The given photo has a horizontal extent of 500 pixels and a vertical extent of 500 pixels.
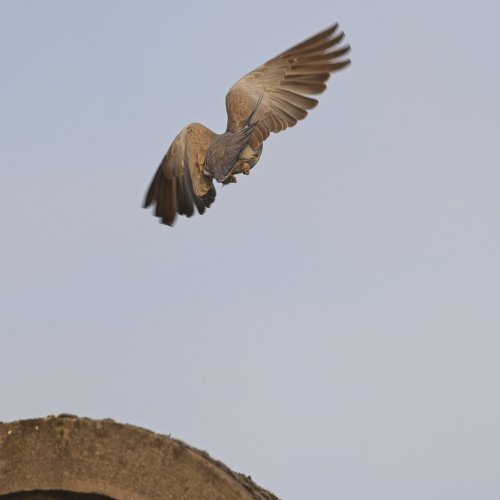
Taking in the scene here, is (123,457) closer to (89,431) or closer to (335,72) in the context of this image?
(89,431)

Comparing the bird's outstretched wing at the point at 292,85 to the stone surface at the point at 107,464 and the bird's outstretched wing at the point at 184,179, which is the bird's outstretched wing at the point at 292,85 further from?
the stone surface at the point at 107,464

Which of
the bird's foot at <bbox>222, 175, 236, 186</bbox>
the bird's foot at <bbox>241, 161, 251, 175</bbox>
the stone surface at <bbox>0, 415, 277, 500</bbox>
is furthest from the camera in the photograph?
the bird's foot at <bbox>241, 161, 251, 175</bbox>

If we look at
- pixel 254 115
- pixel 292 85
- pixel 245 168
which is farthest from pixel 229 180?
pixel 292 85

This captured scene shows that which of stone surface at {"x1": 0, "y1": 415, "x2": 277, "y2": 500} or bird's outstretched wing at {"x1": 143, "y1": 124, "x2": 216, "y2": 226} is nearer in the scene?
stone surface at {"x1": 0, "y1": 415, "x2": 277, "y2": 500}

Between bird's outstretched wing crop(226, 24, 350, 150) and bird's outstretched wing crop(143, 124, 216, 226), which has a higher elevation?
bird's outstretched wing crop(226, 24, 350, 150)

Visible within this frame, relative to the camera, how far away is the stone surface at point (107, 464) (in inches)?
267

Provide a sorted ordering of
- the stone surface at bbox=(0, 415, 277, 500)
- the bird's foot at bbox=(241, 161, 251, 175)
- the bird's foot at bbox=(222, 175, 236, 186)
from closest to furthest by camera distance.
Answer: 1. the stone surface at bbox=(0, 415, 277, 500)
2. the bird's foot at bbox=(222, 175, 236, 186)
3. the bird's foot at bbox=(241, 161, 251, 175)

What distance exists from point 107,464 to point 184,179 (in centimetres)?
938

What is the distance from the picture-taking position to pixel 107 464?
268 inches

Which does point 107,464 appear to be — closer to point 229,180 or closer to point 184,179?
point 229,180

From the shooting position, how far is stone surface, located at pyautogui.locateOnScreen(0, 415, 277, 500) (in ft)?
22.2

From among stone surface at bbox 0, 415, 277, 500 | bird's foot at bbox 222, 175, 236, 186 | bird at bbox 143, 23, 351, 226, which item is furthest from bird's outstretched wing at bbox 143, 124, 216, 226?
stone surface at bbox 0, 415, 277, 500

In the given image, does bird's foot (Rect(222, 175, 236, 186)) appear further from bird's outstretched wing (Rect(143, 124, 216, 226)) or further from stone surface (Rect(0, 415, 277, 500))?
stone surface (Rect(0, 415, 277, 500))

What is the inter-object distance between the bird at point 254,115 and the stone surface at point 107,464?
8.63 m
